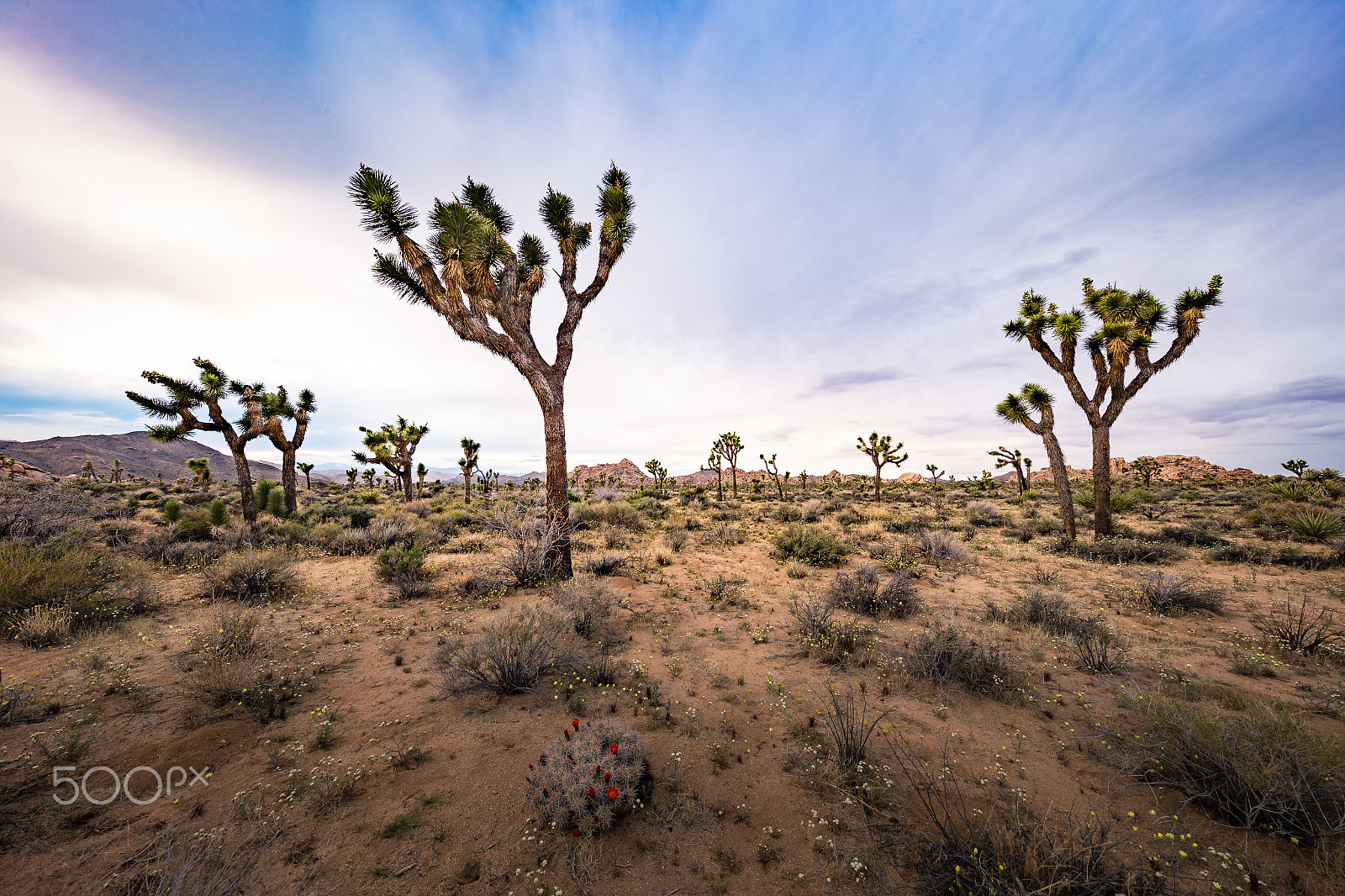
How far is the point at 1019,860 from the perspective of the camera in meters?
2.71

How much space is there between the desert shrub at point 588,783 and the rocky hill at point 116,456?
13538cm

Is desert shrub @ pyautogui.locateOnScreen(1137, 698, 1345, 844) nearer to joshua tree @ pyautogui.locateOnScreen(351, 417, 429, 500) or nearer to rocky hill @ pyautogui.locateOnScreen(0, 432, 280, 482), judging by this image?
joshua tree @ pyautogui.locateOnScreen(351, 417, 429, 500)

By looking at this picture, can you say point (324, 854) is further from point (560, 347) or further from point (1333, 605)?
point (1333, 605)

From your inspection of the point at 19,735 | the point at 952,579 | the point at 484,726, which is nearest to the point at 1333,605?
the point at 952,579

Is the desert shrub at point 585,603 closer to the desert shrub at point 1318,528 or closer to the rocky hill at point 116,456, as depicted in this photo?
the desert shrub at point 1318,528

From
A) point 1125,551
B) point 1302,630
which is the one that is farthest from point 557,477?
point 1125,551

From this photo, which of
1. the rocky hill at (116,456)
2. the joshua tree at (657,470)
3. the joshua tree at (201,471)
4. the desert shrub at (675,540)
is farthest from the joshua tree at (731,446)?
the rocky hill at (116,456)

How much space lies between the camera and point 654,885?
2916 mm

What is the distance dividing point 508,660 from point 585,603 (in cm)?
184

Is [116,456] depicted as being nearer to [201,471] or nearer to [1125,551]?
[201,471]

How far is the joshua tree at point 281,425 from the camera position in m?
19.1

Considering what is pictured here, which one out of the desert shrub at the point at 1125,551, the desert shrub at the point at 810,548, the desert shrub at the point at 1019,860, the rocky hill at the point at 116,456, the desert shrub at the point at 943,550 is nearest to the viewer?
the desert shrub at the point at 1019,860

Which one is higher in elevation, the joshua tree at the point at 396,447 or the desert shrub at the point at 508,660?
the joshua tree at the point at 396,447

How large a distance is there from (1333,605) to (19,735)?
17.6 m
